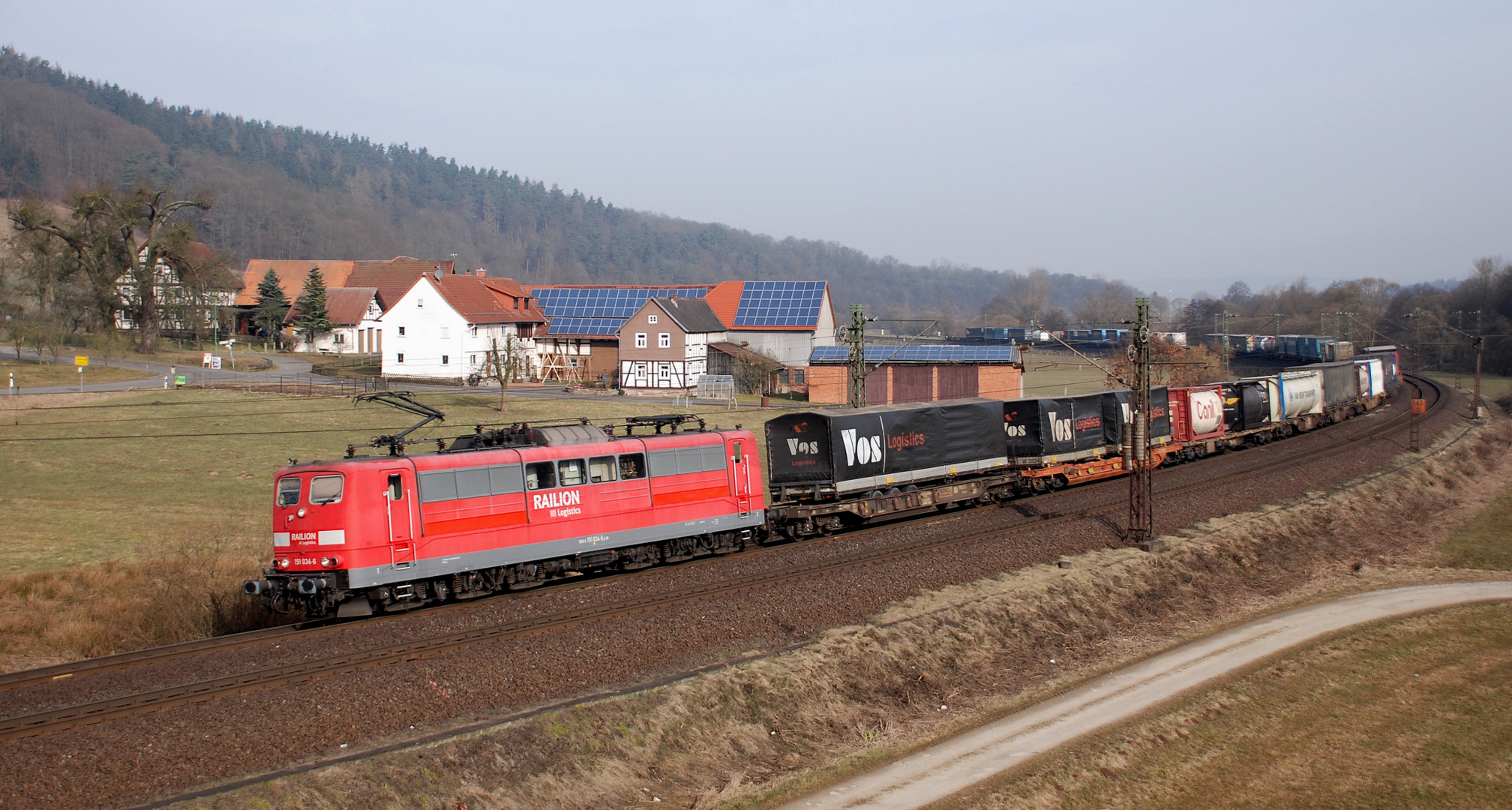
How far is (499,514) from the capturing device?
20688mm

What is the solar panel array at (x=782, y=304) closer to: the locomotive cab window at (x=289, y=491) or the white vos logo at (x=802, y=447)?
the white vos logo at (x=802, y=447)

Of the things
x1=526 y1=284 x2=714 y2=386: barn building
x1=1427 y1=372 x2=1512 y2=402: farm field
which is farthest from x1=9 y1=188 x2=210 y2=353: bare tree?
x1=1427 y1=372 x2=1512 y2=402: farm field

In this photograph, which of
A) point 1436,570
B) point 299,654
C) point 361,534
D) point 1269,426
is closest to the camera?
point 299,654

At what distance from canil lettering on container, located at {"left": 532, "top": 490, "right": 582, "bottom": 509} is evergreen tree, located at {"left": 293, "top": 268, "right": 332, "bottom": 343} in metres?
77.0

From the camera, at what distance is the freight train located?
62.0ft

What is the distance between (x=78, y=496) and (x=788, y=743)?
2915 centimetres

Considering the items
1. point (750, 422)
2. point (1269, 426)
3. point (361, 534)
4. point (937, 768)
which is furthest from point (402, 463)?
point (1269, 426)

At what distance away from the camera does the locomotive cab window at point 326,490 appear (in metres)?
18.6

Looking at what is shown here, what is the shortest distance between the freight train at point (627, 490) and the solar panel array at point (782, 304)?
4286cm

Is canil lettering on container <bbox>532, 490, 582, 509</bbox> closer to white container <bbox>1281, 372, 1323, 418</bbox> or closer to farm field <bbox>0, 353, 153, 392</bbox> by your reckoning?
white container <bbox>1281, 372, 1323, 418</bbox>

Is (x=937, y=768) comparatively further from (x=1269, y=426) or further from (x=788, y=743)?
(x=1269, y=426)

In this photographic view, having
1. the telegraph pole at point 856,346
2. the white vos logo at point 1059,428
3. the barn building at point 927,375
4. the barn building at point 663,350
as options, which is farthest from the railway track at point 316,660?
the barn building at point 663,350

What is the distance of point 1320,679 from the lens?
748 inches

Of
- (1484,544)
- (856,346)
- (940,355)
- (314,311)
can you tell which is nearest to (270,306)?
(314,311)
